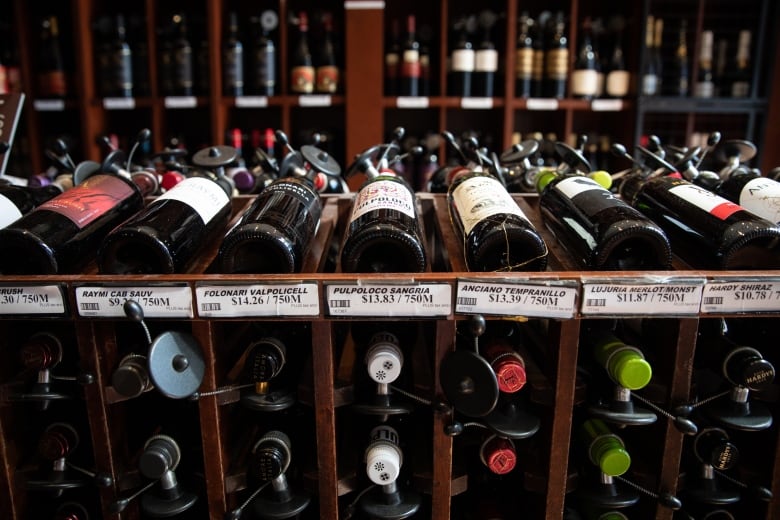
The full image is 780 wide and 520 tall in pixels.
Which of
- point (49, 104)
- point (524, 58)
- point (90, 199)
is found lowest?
point (90, 199)

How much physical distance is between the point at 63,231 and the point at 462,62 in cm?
234

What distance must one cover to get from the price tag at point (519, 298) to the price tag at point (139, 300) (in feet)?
1.14

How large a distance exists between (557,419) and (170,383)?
504 mm

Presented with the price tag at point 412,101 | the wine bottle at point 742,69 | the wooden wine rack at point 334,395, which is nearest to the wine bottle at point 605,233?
the wooden wine rack at point 334,395

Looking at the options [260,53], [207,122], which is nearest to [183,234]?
[260,53]

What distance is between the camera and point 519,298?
2.44ft

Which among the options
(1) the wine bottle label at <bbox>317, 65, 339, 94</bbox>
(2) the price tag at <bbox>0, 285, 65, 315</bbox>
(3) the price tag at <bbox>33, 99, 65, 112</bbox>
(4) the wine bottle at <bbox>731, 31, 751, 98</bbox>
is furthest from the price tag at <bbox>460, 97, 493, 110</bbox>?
(2) the price tag at <bbox>0, 285, 65, 315</bbox>

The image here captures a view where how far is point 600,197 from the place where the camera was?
85cm

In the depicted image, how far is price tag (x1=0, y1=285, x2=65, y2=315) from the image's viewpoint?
0.76 m

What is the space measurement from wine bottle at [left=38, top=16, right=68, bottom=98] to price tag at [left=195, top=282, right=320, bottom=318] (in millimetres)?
2752

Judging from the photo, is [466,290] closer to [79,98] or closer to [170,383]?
[170,383]

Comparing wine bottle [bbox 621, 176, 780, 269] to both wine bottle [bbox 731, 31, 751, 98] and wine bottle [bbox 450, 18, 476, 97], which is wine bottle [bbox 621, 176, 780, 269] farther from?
wine bottle [bbox 731, 31, 751, 98]

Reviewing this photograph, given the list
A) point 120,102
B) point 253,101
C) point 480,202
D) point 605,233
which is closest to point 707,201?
point 605,233

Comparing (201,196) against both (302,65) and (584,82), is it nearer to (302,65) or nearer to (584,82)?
(302,65)
